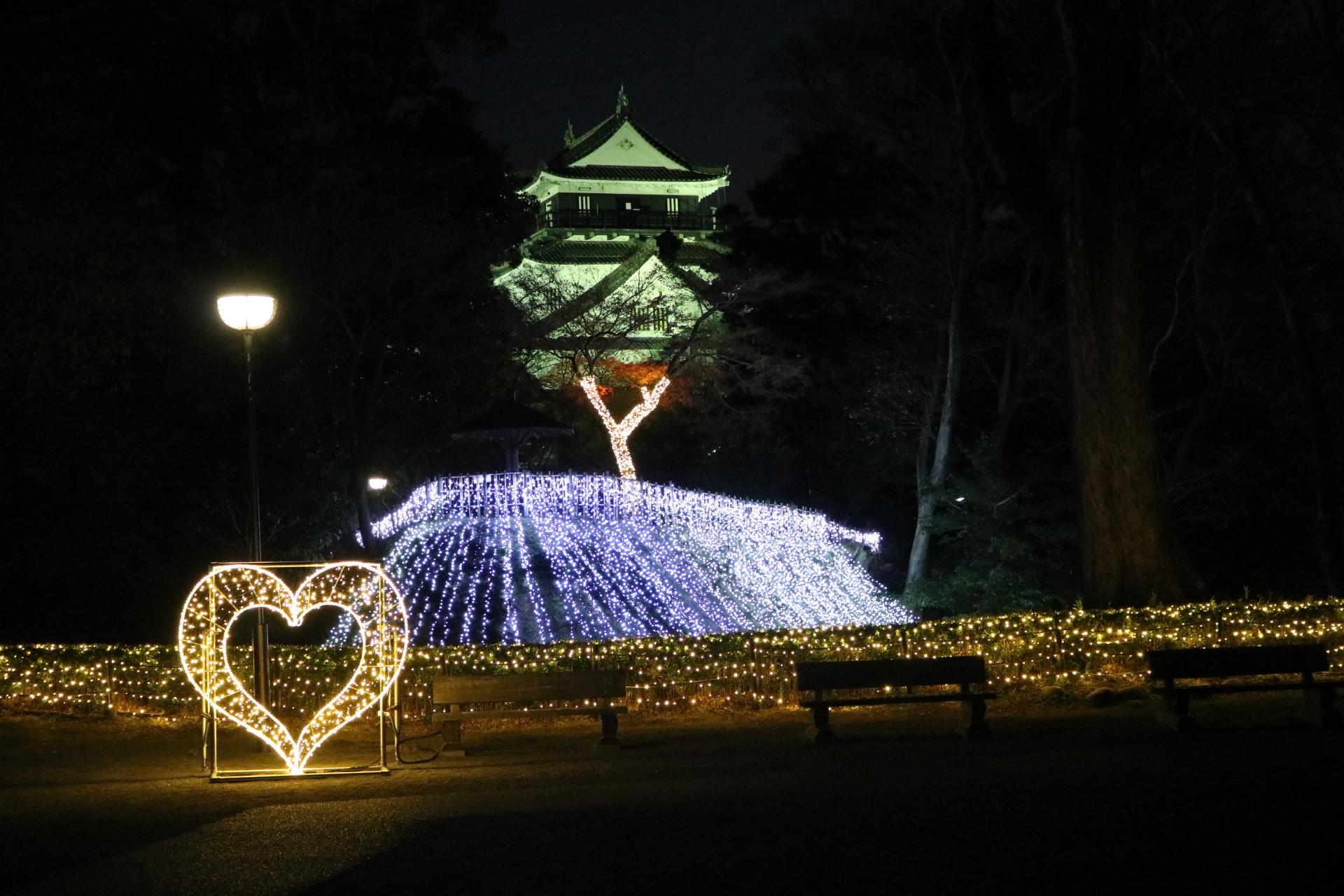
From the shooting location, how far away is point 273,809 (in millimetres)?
8961

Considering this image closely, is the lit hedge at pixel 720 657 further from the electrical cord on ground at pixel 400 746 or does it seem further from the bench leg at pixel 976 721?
the bench leg at pixel 976 721

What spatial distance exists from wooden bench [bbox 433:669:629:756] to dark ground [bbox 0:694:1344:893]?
0.30 metres

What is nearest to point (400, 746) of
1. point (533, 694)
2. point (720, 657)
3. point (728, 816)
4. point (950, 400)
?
point (533, 694)

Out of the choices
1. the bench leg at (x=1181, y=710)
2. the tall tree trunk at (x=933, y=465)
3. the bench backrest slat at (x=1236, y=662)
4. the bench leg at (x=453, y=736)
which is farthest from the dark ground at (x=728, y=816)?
the tall tree trunk at (x=933, y=465)

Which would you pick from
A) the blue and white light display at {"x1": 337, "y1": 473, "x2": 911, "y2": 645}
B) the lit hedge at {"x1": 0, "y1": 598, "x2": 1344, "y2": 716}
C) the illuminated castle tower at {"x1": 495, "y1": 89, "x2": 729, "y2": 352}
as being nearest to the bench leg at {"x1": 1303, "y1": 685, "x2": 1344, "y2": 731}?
the lit hedge at {"x1": 0, "y1": 598, "x2": 1344, "y2": 716}

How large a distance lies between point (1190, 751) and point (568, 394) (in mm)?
27712

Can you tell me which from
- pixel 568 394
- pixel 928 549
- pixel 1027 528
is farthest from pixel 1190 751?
pixel 568 394

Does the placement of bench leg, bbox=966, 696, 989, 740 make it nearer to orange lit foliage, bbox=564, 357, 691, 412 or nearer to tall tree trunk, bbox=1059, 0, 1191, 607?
tall tree trunk, bbox=1059, 0, 1191, 607

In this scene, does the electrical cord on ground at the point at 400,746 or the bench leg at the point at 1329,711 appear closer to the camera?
the electrical cord on ground at the point at 400,746

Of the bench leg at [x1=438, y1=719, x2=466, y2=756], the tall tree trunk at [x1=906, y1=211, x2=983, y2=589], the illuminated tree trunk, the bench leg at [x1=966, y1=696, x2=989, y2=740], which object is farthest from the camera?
the illuminated tree trunk

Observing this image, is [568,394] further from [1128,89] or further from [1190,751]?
[1190,751]

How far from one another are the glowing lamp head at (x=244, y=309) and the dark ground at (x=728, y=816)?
12.0ft

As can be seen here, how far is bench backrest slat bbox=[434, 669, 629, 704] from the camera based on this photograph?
1171 cm

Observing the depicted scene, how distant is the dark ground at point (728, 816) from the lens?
6.82 metres
